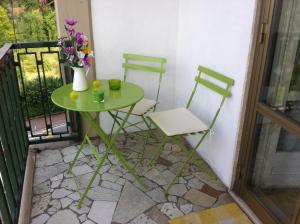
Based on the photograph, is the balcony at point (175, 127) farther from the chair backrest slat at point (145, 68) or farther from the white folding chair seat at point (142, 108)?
the white folding chair seat at point (142, 108)

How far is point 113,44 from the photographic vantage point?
3.05 metres

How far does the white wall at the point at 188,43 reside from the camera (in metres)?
2.20

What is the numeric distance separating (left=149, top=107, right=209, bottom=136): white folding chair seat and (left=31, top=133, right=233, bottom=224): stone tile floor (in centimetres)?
55

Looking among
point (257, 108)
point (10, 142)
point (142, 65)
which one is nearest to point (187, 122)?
point (257, 108)

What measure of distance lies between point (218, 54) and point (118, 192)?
1525mm

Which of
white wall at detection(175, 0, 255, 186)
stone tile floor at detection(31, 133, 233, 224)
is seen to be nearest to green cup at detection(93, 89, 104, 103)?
stone tile floor at detection(31, 133, 233, 224)

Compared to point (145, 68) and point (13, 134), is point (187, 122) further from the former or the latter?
point (13, 134)

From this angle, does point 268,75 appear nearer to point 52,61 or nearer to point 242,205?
point 242,205

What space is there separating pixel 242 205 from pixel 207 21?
168 centimetres

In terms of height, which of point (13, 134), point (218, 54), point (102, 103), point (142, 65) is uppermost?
point (218, 54)

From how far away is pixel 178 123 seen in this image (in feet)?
8.09

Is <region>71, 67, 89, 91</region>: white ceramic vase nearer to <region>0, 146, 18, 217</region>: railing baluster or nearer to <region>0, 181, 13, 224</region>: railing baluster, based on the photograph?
<region>0, 146, 18, 217</region>: railing baluster

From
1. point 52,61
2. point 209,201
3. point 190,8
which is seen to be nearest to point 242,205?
point 209,201

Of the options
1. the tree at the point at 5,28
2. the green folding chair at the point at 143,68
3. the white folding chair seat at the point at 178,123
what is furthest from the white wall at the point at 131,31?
the tree at the point at 5,28
